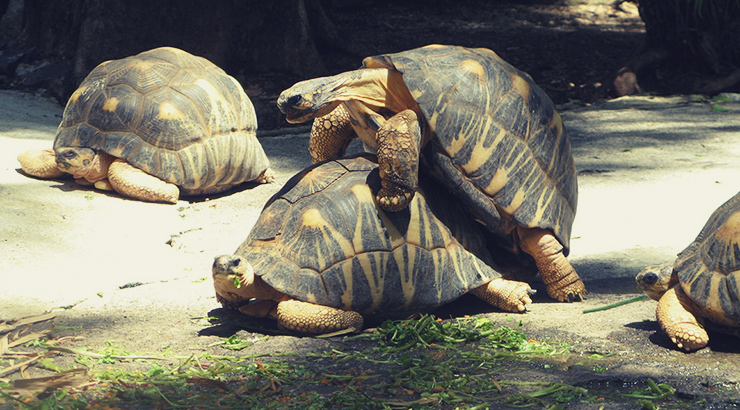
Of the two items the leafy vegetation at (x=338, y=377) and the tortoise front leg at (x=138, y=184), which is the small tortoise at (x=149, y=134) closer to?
the tortoise front leg at (x=138, y=184)

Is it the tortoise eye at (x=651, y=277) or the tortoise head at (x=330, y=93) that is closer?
the tortoise eye at (x=651, y=277)

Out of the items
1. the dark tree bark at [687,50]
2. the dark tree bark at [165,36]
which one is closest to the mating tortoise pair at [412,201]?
the dark tree bark at [165,36]

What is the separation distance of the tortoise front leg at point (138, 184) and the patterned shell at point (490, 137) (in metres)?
2.33

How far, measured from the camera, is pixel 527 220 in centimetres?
353

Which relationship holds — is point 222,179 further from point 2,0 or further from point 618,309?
point 2,0

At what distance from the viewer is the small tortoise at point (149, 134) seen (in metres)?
5.32

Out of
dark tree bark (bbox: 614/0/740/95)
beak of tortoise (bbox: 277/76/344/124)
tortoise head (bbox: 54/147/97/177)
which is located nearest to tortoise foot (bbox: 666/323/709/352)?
beak of tortoise (bbox: 277/76/344/124)

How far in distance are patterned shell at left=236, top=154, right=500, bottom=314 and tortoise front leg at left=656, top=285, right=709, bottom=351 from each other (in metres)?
0.80

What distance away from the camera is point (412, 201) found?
341 cm

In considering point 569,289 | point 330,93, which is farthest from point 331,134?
point 569,289

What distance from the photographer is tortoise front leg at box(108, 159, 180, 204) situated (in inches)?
207

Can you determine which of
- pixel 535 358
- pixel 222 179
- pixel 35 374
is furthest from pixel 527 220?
pixel 222 179

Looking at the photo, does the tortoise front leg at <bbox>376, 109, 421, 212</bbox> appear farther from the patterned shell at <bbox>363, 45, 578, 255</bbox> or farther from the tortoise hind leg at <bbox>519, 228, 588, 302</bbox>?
the tortoise hind leg at <bbox>519, 228, 588, 302</bbox>

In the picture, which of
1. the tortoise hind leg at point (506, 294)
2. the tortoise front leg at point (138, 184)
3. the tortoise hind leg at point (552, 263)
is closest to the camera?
the tortoise hind leg at point (506, 294)
